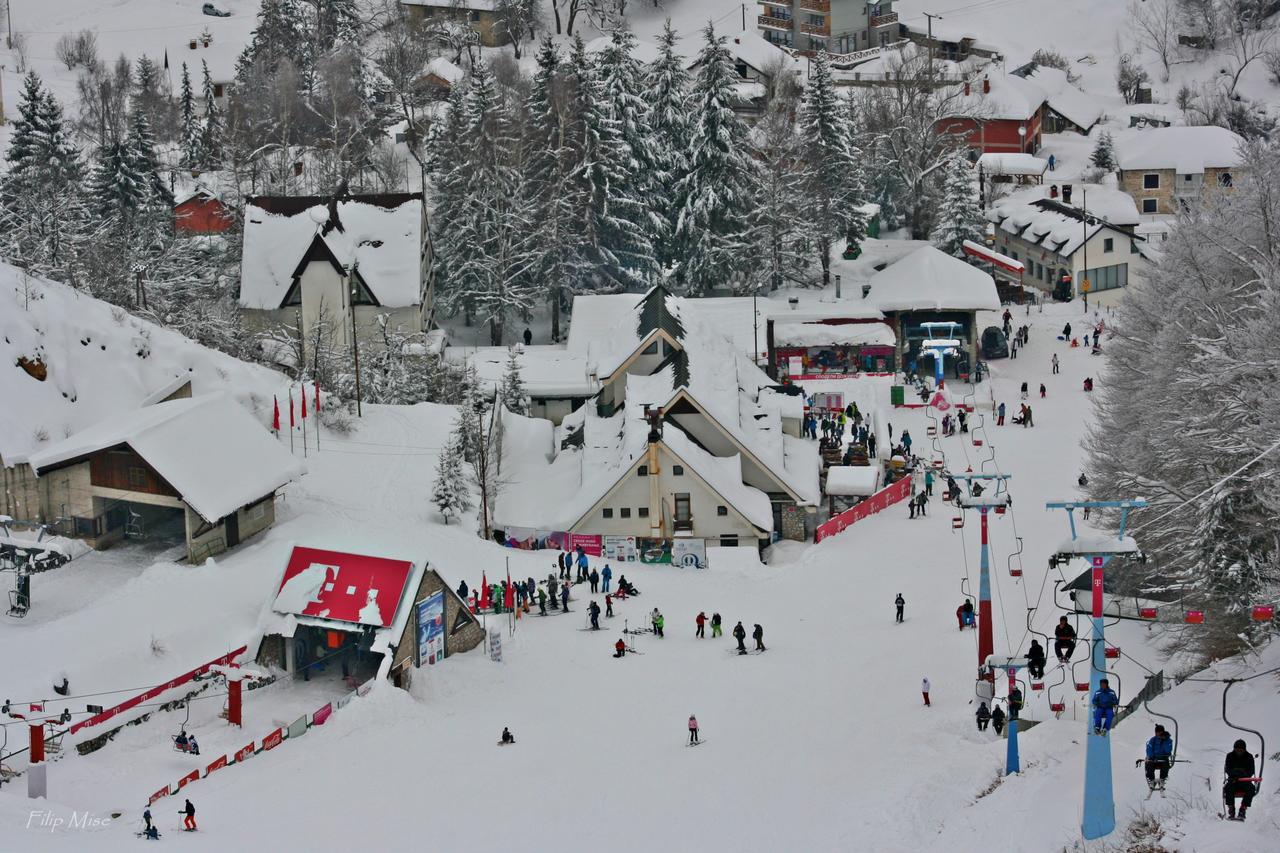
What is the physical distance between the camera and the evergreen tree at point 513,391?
60.6m

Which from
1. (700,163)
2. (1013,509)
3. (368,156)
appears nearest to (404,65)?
(368,156)

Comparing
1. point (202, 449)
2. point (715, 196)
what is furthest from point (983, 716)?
point (715, 196)

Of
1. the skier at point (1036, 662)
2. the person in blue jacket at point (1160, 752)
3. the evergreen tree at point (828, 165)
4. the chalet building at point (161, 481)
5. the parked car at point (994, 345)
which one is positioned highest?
the evergreen tree at point (828, 165)

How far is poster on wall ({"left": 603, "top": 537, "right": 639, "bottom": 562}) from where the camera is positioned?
5041 cm

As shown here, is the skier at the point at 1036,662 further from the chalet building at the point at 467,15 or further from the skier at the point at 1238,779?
the chalet building at the point at 467,15

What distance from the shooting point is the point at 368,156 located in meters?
86.6

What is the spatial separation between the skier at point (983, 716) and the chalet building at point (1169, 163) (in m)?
69.9

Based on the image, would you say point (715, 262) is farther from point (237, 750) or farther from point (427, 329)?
point (237, 750)

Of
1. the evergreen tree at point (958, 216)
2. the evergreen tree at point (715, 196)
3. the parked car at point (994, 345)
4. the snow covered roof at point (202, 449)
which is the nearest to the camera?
the snow covered roof at point (202, 449)

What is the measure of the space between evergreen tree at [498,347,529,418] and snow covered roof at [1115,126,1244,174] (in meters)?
50.0

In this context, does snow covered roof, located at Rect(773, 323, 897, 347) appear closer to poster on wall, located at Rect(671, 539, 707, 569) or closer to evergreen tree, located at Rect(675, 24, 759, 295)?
evergreen tree, located at Rect(675, 24, 759, 295)

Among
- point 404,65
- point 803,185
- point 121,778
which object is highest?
point 404,65

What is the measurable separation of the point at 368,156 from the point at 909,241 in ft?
87.6

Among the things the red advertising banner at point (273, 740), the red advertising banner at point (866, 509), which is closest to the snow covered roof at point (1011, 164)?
the red advertising banner at point (866, 509)
